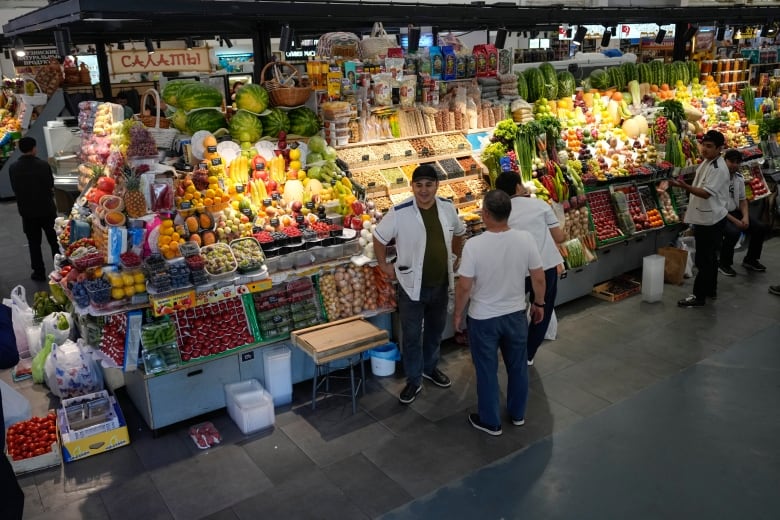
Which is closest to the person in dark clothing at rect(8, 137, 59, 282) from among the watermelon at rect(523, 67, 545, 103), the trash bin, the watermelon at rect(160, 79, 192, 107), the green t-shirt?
the watermelon at rect(160, 79, 192, 107)

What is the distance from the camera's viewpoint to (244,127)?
216 inches

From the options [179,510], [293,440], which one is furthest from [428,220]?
[179,510]

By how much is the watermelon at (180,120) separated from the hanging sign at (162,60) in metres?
4.65

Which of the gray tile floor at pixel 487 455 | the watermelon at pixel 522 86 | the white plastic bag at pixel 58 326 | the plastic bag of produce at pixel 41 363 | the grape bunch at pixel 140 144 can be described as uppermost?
the watermelon at pixel 522 86

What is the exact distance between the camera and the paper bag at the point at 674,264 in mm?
7250

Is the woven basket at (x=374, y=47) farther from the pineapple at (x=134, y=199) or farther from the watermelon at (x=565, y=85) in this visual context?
the pineapple at (x=134, y=199)

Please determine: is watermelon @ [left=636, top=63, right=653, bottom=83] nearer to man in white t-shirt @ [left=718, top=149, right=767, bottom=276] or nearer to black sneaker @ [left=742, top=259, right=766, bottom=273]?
man in white t-shirt @ [left=718, top=149, right=767, bottom=276]

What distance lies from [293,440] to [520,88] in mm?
4634

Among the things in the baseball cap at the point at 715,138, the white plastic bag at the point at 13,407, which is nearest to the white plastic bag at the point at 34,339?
the white plastic bag at the point at 13,407

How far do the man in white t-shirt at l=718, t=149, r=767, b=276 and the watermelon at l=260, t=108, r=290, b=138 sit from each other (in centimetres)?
447

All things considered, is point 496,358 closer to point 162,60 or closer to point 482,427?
point 482,427

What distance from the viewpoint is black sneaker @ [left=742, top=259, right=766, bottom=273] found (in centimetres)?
763

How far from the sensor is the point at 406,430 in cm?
466

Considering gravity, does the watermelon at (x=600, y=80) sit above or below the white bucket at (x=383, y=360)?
above
